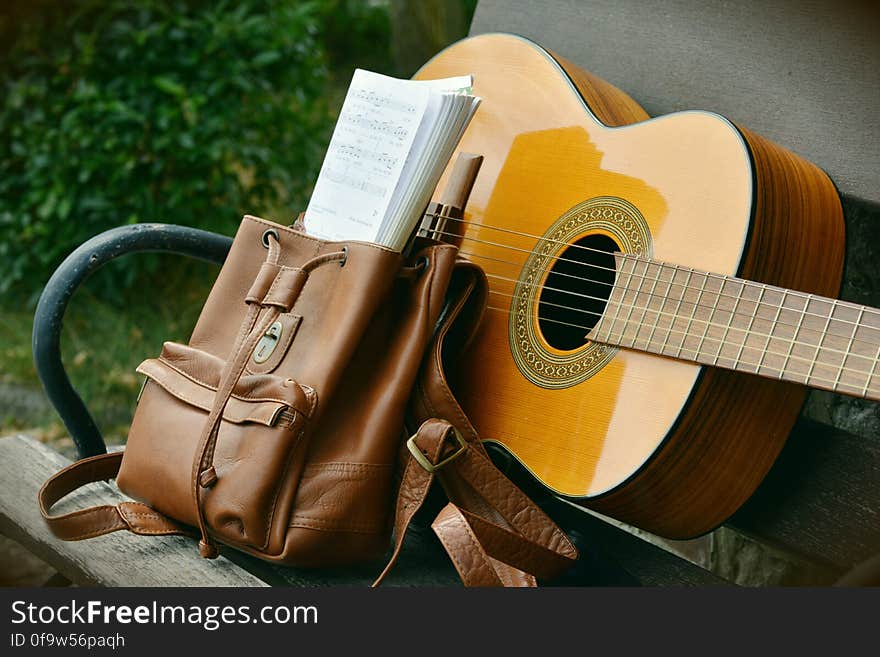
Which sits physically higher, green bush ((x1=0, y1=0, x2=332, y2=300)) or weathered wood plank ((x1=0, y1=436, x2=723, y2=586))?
green bush ((x1=0, y1=0, x2=332, y2=300))

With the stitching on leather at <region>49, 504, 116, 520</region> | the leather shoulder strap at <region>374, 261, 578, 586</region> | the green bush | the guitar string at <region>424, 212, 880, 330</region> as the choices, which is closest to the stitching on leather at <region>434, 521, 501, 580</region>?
the leather shoulder strap at <region>374, 261, 578, 586</region>

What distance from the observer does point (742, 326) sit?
105 centimetres

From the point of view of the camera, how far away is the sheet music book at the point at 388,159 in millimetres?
1248

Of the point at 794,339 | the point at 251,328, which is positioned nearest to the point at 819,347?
the point at 794,339

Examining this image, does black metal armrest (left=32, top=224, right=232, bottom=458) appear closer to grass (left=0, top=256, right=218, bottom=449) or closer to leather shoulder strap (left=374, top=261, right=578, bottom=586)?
leather shoulder strap (left=374, top=261, right=578, bottom=586)

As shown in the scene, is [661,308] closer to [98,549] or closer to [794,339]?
[794,339]

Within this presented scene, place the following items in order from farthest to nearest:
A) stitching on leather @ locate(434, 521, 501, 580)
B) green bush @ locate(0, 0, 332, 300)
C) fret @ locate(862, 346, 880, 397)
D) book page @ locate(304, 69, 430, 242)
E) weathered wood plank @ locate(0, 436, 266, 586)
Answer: green bush @ locate(0, 0, 332, 300) → book page @ locate(304, 69, 430, 242) → weathered wood plank @ locate(0, 436, 266, 586) → stitching on leather @ locate(434, 521, 501, 580) → fret @ locate(862, 346, 880, 397)

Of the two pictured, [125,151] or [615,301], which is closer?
[615,301]

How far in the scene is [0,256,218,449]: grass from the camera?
114 inches

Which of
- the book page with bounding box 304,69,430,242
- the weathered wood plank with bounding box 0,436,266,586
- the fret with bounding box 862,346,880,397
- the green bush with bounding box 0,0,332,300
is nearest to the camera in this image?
the fret with bounding box 862,346,880,397

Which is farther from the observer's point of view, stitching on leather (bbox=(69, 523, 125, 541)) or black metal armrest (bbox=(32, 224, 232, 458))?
black metal armrest (bbox=(32, 224, 232, 458))

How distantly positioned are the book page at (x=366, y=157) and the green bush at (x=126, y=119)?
1.60 m

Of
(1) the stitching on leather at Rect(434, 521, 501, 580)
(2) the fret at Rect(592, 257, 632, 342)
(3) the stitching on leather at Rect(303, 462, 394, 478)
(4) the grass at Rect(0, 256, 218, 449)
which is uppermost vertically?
(2) the fret at Rect(592, 257, 632, 342)

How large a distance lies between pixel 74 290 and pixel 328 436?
0.51 metres
